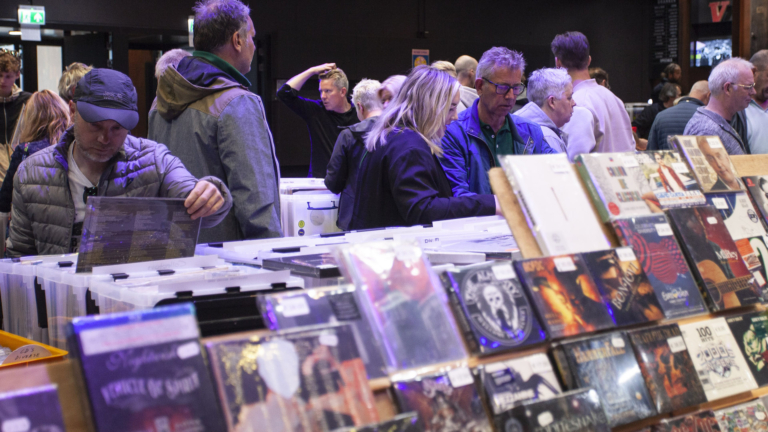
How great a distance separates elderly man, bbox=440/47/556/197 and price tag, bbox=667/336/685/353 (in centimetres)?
178

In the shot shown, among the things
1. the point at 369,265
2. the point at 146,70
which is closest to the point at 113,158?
the point at 369,265

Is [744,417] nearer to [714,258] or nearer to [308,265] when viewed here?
[714,258]

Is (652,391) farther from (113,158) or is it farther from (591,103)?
(591,103)

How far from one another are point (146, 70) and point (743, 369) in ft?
25.1

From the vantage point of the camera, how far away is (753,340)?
60.7 inches

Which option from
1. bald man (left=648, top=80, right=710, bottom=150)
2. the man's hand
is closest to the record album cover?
the man's hand

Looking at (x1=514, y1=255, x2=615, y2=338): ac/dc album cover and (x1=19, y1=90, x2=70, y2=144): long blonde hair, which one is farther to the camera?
(x1=19, y1=90, x2=70, y2=144): long blonde hair

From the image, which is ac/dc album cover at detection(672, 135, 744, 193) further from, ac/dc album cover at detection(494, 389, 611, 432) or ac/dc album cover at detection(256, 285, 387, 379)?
ac/dc album cover at detection(256, 285, 387, 379)

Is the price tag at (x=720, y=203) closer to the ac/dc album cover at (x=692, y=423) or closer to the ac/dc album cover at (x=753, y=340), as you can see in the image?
the ac/dc album cover at (x=753, y=340)

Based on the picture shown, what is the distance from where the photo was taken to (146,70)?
793cm

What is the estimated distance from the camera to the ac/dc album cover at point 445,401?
1080mm

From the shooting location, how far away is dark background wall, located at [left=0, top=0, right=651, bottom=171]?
7484 millimetres

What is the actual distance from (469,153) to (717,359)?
1.93 meters

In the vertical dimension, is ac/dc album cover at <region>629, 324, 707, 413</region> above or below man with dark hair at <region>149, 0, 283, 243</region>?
below
